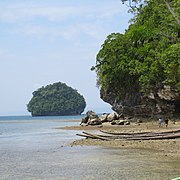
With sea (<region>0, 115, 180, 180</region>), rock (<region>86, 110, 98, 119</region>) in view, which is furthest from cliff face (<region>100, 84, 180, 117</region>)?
sea (<region>0, 115, 180, 180</region>)

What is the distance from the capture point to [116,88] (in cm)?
5678

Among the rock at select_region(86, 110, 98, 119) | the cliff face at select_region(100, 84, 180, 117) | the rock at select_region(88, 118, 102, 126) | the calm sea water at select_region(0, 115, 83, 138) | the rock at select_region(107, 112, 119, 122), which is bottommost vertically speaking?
the calm sea water at select_region(0, 115, 83, 138)

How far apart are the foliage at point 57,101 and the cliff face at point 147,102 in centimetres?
10226

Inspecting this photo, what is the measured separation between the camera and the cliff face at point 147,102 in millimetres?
45906

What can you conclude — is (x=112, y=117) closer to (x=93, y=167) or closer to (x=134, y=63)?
(x=134, y=63)

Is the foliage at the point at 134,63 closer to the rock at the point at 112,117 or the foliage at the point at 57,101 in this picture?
the rock at the point at 112,117

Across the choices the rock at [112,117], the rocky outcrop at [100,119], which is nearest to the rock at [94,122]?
the rocky outcrop at [100,119]

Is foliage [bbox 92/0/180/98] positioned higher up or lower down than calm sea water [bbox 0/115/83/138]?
higher up

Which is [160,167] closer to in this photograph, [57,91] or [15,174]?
[15,174]

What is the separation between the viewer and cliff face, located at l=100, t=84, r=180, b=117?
151 feet

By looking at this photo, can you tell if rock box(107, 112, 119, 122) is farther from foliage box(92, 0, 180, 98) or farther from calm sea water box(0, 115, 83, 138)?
calm sea water box(0, 115, 83, 138)

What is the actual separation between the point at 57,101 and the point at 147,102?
373 ft

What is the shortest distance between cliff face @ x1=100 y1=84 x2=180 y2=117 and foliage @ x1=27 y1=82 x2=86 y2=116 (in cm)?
10226

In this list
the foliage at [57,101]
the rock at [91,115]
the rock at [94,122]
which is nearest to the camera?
the rock at [94,122]
